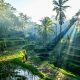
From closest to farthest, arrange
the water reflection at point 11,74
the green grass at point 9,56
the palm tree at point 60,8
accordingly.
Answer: the water reflection at point 11,74, the green grass at point 9,56, the palm tree at point 60,8

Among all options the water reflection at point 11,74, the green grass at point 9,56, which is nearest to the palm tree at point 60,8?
the green grass at point 9,56

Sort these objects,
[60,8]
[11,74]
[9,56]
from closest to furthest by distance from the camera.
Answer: [11,74] → [9,56] → [60,8]

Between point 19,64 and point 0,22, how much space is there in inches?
2074

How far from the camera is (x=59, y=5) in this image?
192ft

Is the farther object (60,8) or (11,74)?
(60,8)

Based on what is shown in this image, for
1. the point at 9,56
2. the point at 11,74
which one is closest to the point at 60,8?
the point at 9,56

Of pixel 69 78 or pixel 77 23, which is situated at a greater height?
pixel 77 23

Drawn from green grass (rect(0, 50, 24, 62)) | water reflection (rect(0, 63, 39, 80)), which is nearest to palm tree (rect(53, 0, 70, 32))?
green grass (rect(0, 50, 24, 62))

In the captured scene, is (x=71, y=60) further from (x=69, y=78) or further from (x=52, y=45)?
(x=52, y=45)

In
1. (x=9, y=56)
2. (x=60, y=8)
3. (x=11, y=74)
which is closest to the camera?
(x=11, y=74)

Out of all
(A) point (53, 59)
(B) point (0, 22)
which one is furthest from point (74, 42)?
(B) point (0, 22)

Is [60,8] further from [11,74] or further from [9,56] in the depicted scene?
[11,74]

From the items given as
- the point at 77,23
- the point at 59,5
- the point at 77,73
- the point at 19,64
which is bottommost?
the point at 77,73

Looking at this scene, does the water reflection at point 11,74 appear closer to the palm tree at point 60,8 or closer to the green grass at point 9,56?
the green grass at point 9,56
